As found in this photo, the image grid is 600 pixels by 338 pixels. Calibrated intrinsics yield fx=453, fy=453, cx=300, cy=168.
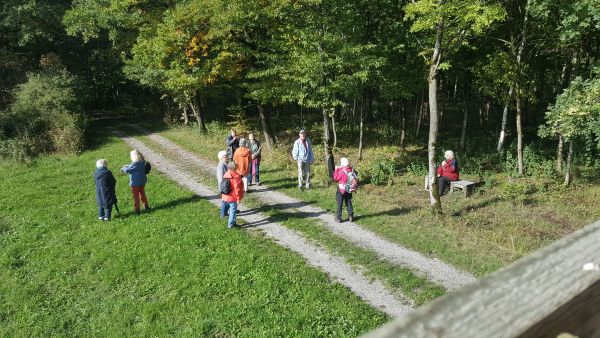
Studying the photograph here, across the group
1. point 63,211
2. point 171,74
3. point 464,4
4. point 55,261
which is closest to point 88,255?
point 55,261

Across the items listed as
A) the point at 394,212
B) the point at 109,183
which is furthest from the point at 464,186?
the point at 109,183

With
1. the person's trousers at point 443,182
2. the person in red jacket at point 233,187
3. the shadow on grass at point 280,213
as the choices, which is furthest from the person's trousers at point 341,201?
the person's trousers at point 443,182

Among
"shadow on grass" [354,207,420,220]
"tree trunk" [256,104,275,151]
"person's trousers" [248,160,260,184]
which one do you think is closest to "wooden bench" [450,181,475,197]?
"shadow on grass" [354,207,420,220]

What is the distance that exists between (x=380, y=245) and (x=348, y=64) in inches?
295

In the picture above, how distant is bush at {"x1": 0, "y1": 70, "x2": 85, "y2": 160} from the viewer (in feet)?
79.2

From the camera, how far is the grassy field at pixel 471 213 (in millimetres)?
11117

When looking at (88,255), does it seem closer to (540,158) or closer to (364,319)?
(364,319)

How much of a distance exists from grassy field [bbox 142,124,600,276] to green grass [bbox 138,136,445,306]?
4.09 ft

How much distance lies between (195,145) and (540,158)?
18.4 meters

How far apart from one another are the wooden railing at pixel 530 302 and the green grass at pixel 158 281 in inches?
277

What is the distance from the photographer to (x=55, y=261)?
1084cm

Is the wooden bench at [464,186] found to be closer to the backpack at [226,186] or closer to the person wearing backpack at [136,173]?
the backpack at [226,186]

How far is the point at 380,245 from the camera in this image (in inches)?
450

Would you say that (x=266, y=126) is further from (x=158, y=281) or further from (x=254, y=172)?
(x=158, y=281)
